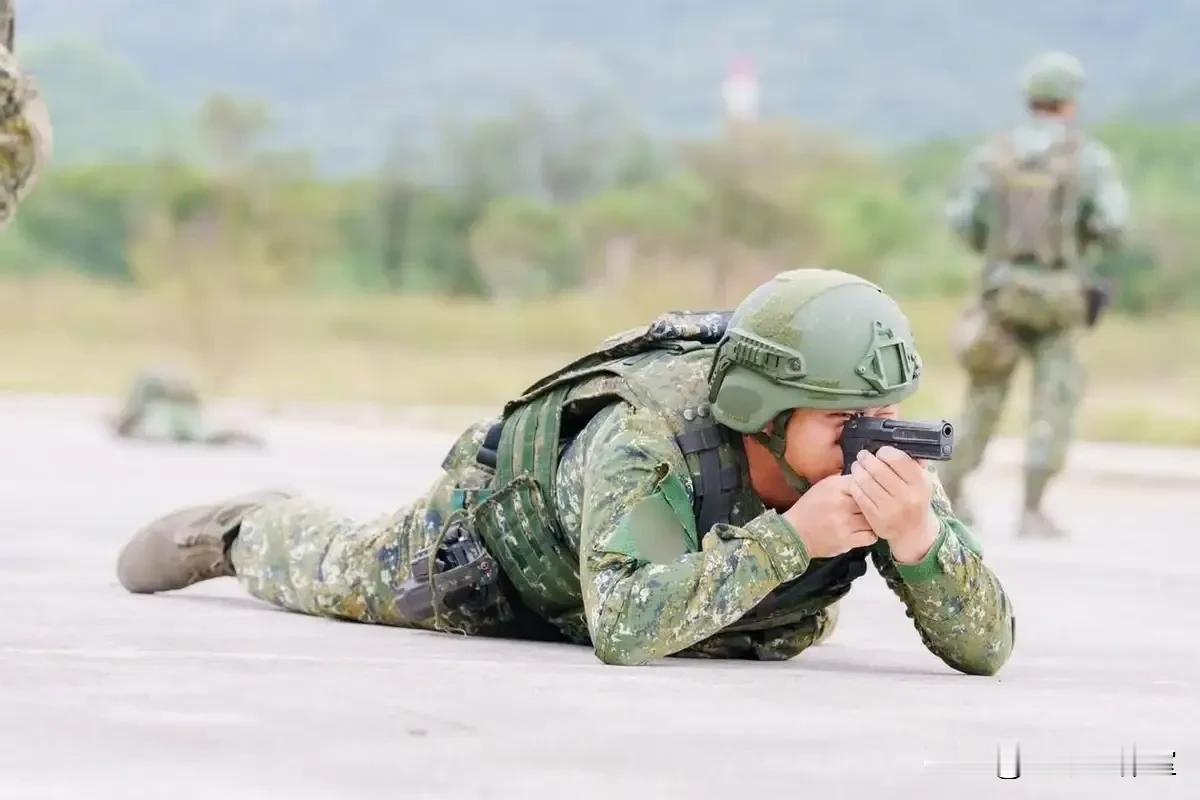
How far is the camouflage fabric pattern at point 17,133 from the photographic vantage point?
6727 millimetres

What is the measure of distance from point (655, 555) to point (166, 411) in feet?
41.0

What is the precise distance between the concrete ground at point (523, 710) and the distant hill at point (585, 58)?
309 feet

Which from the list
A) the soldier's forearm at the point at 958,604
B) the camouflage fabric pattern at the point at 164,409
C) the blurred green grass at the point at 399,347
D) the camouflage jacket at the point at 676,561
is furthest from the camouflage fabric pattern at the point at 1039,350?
the blurred green grass at the point at 399,347

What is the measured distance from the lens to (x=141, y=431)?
1662 centimetres

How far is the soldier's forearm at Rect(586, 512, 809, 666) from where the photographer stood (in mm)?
4438

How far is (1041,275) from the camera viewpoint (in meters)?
10.7

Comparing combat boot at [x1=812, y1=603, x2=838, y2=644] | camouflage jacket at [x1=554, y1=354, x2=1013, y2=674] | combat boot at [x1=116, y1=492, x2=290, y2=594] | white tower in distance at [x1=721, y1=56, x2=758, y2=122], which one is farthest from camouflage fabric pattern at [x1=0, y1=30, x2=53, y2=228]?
white tower in distance at [x1=721, y1=56, x2=758, y2=122]

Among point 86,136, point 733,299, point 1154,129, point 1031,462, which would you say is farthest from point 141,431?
point 86,136

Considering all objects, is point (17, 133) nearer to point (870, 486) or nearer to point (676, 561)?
point (676, 561)

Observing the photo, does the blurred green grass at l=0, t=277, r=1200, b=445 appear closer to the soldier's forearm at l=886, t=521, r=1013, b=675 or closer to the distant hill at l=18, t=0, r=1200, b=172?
the soldier's forearm at l=886, t=521, r=1013, b=675

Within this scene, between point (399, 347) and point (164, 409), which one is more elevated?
point (399, 347)

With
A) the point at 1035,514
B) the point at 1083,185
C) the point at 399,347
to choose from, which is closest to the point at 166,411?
the point at 1035,514

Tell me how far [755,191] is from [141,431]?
3248 centimetres

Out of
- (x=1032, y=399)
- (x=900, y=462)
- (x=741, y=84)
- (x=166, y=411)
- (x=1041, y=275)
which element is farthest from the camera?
(x=741, y=84)
